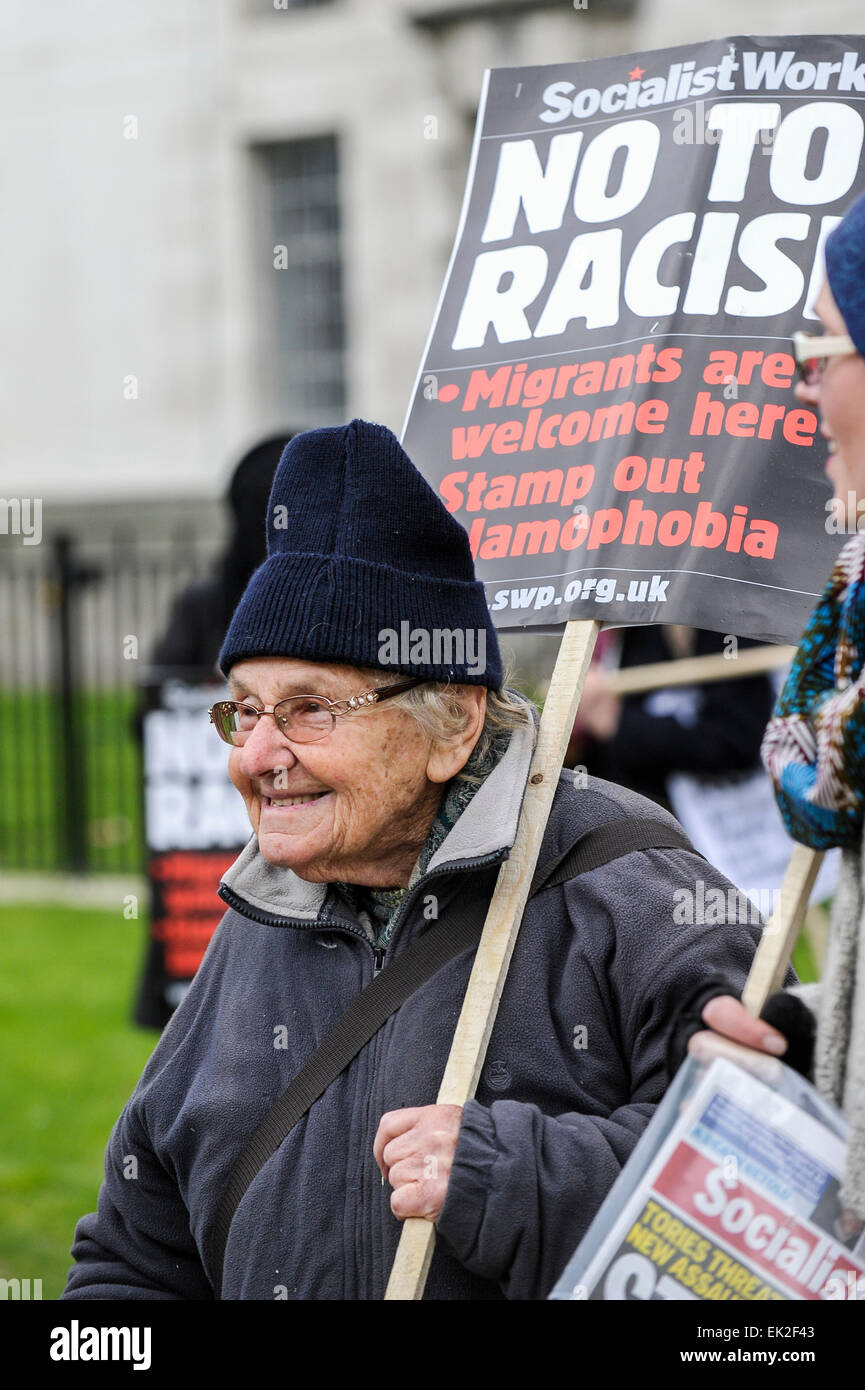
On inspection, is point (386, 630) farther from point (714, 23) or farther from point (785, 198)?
point (714, 23)

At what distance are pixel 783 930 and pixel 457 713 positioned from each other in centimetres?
59

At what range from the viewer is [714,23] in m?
13.0

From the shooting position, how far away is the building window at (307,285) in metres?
17.1

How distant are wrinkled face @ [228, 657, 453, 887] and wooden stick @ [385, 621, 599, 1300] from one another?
0.45 feet

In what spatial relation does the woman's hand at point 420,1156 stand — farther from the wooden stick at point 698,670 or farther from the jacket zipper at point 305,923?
the wooden stick at point 698,670

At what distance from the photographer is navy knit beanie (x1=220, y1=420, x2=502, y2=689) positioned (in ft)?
7.13

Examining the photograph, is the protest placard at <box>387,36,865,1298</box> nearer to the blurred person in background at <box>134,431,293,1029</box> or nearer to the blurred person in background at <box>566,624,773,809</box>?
the blurred person in background at <box>134,431,293,1029</box>

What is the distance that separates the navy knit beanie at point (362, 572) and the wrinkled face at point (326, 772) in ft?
0.13

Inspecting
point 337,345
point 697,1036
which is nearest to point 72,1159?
point 697,1036

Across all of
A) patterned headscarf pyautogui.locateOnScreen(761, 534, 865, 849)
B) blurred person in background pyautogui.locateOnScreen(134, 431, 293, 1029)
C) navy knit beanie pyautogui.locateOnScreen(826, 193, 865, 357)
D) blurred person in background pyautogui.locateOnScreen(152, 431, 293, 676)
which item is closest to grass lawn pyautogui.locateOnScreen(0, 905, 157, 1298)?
blurred person in background pyautogui.locateOnScreen(134, 431, 293, 1029)

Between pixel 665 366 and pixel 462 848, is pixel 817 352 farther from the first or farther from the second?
pixel 462 848

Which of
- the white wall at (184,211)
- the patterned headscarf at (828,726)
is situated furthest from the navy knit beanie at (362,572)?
the white wall at (184,211)

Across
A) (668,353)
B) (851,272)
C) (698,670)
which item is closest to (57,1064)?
(698,670)

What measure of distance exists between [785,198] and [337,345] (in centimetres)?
1530
